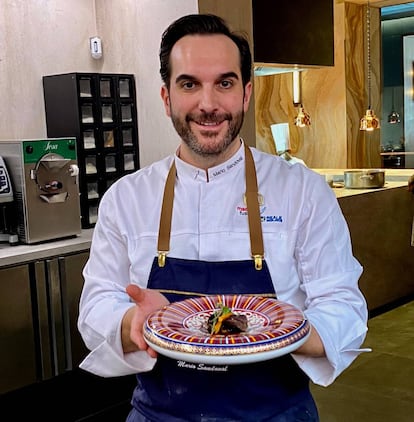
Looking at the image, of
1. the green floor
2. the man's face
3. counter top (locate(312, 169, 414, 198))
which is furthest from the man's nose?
counter top (locate(312, 169, 414, 198))

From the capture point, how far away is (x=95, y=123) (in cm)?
352

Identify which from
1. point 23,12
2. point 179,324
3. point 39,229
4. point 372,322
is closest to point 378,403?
point 372,322

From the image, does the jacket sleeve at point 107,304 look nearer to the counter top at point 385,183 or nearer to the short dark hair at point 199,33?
the short dark hair at point 199,33

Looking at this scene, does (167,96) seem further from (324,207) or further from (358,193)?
(358,193)

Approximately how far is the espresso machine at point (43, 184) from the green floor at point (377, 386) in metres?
1.66

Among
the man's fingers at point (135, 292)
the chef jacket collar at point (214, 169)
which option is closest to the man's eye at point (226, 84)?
the chef jacket collar at point (214, 169)

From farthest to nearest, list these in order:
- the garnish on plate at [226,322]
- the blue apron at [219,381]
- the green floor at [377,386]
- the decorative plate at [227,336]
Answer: the green floor at [377,386], the blue apron at [219,381], the garnish on plate at [226,322], the decorative plate at [227,336]

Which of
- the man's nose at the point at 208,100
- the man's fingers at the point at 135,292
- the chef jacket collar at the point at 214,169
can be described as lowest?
the man's fingers at the point at 135,292

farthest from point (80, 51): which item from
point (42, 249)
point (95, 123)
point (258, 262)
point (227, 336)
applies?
point (227, 336)

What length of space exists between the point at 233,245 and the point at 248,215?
0.25ft

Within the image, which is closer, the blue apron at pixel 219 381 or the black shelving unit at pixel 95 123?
the blue apron at pixel 219 381

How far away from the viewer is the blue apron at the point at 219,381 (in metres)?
1.43

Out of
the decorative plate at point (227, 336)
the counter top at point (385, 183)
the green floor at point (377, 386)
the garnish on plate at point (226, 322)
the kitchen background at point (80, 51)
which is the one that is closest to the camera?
the decorative plate at point (227, 336)

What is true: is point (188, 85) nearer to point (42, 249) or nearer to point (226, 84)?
point (226, 84)
